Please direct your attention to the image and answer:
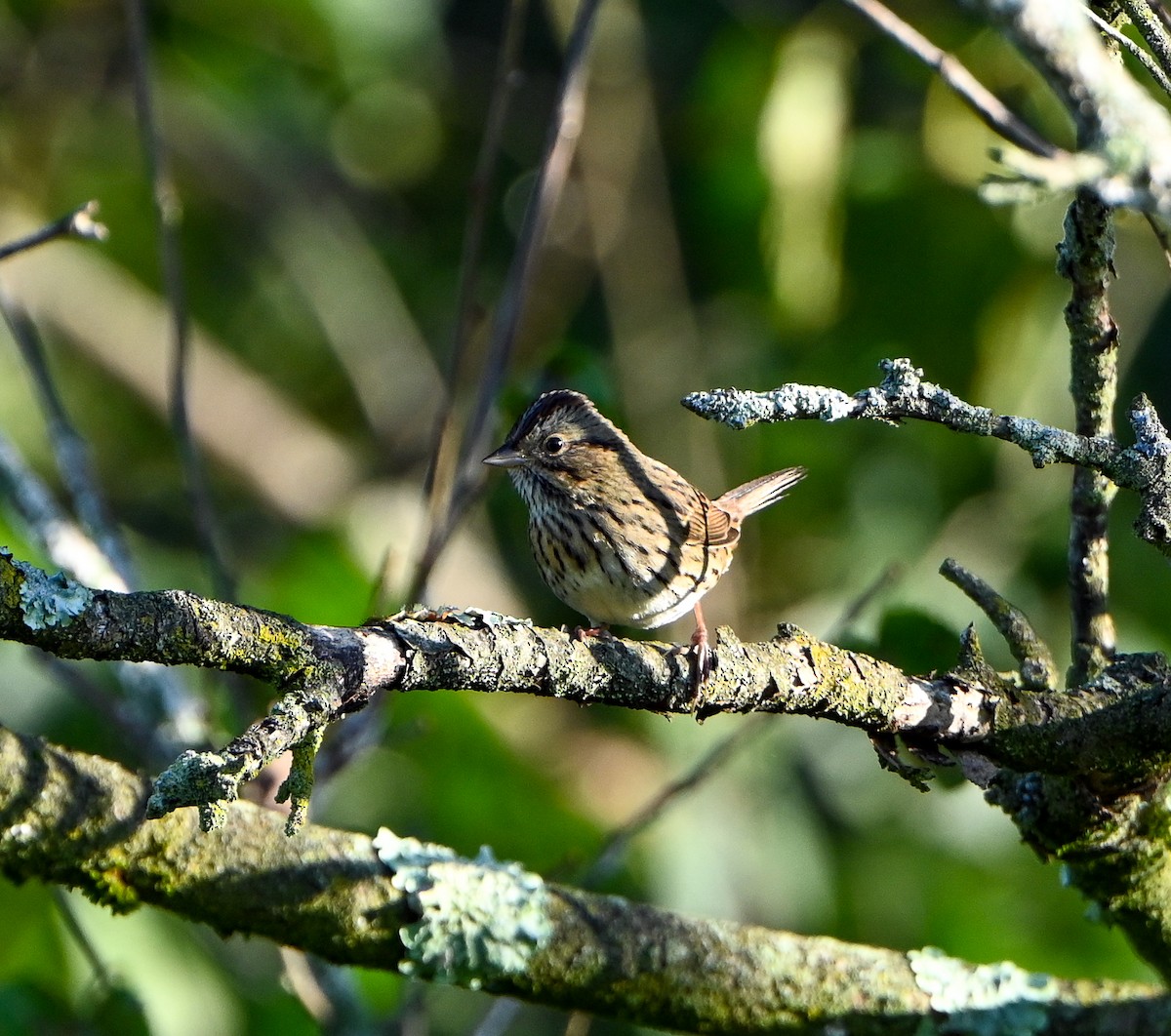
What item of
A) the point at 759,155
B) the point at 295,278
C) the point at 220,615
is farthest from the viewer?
the point at 295,278

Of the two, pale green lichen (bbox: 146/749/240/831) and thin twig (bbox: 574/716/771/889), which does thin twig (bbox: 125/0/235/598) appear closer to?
thin twig (bbox: 574/716/771/889)

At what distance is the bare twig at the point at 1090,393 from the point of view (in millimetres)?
2225

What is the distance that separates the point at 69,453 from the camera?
11.0 ft

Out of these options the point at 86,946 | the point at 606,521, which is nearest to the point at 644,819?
the point at 606,521

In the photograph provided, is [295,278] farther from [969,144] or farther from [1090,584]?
[1090,584]

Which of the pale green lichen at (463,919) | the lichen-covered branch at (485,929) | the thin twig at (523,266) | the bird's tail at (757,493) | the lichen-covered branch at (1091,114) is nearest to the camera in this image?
the lichen-covered branch at (1091,114)

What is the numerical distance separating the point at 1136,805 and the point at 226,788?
67.6 inches

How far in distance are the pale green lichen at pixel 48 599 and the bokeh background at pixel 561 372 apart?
139cm

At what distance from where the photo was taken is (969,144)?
4875mm

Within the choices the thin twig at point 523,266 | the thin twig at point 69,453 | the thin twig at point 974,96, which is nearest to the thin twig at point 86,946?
the thin twig at point 69,453

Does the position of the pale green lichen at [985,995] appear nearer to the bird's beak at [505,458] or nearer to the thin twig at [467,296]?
the thin twig at [467,296]

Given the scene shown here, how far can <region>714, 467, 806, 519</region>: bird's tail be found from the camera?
4375 mm

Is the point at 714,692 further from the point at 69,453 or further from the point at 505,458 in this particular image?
the point at 69,453

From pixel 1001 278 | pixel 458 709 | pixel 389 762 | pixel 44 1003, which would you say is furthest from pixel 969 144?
pixel 44 1003
